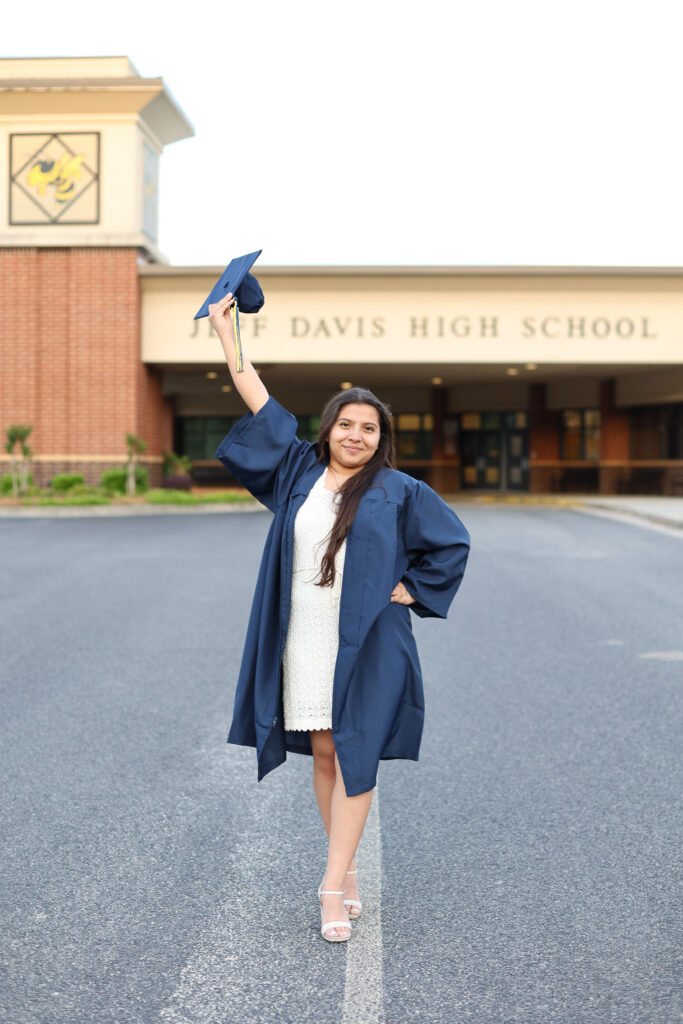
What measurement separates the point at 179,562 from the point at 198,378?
23.8m

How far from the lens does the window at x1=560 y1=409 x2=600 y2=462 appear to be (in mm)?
36406

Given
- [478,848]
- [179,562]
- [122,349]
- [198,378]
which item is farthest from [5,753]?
[198,378]

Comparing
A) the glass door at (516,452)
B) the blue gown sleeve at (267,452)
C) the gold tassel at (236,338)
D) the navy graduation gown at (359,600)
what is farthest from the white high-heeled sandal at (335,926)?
the glass door at (516,452)

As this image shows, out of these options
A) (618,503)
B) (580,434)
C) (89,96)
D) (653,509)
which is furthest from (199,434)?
(653,509)

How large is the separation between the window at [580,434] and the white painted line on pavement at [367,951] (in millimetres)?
33396

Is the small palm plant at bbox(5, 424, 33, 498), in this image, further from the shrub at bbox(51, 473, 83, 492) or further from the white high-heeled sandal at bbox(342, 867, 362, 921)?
the white high-heeled sandal at bbox(342, 867, 362, 921)

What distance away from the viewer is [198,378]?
37.3m

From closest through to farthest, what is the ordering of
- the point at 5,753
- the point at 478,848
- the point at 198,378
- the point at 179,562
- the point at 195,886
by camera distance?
the point at 195,886, the point at 478,848, the point at 5,753, the point at 179,562, the point at 198,378

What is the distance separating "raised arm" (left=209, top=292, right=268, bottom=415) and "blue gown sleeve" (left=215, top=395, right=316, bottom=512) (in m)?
0.04

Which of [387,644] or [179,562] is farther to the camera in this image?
[179,562]

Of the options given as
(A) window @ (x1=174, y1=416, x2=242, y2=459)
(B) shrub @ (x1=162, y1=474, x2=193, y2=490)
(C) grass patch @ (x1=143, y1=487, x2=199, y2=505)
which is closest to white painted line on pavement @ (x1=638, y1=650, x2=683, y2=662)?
(C) grass patch @ (x1=143, y1=487, x2=199, y2=505)

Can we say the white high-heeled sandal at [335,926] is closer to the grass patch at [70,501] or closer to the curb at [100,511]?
the curb at [100,511]

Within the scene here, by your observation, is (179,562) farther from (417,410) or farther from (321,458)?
(417,410)

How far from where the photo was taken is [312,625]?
11.4 ft
